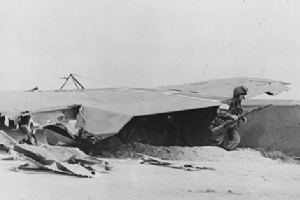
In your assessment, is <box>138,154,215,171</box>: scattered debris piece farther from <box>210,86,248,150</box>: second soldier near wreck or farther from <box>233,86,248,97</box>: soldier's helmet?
<box>233,86,248,97</box>: soldier's helmet

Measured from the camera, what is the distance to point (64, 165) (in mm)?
9688

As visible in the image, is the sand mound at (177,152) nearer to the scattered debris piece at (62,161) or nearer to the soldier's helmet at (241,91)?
the soldier's helmet at (241,91)

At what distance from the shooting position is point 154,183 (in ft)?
29.9

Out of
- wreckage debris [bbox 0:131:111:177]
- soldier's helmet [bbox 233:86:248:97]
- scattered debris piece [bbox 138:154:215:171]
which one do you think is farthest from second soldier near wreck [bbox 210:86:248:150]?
wreckage debris [bbox 0:131:111:177]

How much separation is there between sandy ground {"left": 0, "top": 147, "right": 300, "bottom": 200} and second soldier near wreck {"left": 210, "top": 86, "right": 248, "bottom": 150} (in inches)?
86.5

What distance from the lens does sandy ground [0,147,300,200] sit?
7961 millimetres

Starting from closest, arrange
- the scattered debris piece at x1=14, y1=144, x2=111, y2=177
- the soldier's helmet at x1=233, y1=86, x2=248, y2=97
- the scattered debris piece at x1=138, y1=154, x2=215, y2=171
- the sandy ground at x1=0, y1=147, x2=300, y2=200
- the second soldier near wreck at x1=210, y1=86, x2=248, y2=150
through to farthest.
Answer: the sandy ground at x1=0, y1=147, x2=300, y2=200 → the scattered debris piece at x1=14, y1=144, x2=111, y2=177 → the scattered debris piece at x1=138, y1=154, x2=215, y2=171 → the soldier's helmet at x1=233, y1=86, x2=248, y2=97 → the second soldier near wreck at x1=210, y1=86, x2=248, y2=150

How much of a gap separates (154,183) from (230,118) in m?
5.40

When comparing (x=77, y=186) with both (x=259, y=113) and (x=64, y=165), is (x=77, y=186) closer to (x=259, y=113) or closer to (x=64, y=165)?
(x=64, y=165)

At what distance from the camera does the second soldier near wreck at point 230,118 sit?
13916 millimetres

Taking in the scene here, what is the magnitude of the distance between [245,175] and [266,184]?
1081mm

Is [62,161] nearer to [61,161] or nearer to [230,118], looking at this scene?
[61,161]

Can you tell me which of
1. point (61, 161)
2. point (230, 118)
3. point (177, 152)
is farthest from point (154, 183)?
point (230, 118)

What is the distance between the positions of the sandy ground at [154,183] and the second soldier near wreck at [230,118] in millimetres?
2197
